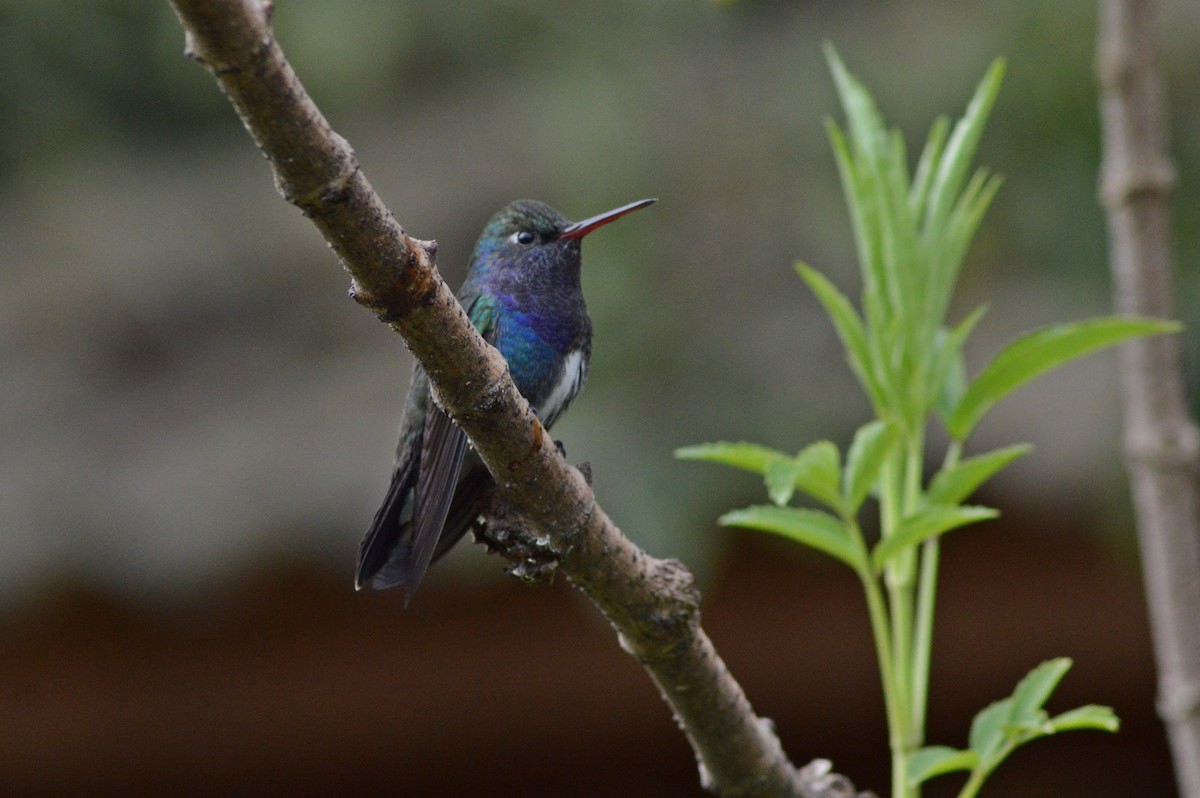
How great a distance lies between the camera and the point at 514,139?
4.95 m

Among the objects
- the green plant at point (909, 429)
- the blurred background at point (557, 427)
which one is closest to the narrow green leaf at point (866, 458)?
the green plant at point (909, 429)

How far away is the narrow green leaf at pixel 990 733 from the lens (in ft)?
4.07

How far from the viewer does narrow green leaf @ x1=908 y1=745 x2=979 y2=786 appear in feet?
3.97

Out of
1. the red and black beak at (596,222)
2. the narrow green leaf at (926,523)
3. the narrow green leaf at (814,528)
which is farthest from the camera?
the red and black beak at (596,222)

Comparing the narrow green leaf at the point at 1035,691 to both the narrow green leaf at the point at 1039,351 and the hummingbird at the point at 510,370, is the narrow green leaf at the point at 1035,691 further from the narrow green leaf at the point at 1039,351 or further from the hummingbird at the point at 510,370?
the hummingbird at the point at 510,370

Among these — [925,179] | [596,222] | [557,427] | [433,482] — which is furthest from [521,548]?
[557,427]

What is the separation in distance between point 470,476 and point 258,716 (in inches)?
116

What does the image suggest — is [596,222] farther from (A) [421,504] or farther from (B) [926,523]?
(B) [926,523]

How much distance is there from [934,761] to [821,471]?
0.30 meters

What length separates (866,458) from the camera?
4.16 ft

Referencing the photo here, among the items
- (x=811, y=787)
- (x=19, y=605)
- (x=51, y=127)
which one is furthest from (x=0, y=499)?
(x=811, y=787)

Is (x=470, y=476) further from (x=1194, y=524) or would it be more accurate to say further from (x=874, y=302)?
(x=1194, y=524)

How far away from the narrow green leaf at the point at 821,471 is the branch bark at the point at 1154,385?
0.37m

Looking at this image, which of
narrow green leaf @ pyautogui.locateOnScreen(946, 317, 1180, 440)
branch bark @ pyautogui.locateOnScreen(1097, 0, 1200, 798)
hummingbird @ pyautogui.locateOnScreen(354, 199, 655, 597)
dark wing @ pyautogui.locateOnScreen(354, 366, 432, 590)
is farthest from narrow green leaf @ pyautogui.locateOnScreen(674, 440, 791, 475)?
dark wing @ pyautogui.locateOnScreen(354, 366, 432, 590)
